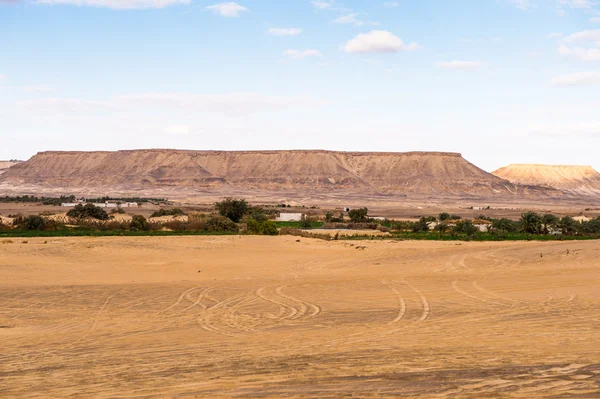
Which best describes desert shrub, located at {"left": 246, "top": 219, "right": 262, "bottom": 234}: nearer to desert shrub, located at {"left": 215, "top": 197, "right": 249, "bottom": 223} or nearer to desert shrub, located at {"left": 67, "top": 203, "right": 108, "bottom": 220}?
desert shrub, located at {"left": 215, "top": 197, "right": 249, "bottom": 223}

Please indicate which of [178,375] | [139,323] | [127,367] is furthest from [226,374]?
[139,323]

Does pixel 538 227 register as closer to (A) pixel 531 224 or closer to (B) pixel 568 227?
(A) pixel 531 224

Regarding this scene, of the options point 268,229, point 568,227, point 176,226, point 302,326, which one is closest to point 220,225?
point 176,226

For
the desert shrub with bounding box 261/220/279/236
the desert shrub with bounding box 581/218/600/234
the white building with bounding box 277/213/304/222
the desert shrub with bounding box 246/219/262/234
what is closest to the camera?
the desert shrub with bounding box 261/220/279/236

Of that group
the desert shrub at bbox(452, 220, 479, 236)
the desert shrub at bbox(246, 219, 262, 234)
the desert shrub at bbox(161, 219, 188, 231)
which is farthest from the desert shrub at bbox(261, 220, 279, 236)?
the desert shrub at bbox(452, 220, 479, 236)

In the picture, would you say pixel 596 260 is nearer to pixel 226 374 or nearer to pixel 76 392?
pixel 226 374
